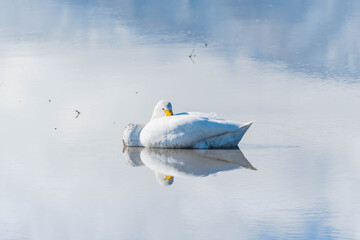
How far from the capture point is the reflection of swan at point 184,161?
1129 centimetres

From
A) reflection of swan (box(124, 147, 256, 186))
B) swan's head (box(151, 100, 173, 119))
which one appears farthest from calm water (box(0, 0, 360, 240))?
swan's head (box(151, 100, 173, 119))

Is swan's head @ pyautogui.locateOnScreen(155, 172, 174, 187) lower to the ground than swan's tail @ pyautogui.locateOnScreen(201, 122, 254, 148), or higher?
higher

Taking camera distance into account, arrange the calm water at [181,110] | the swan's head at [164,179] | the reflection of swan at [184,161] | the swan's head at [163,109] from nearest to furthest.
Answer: the calm water at [181,110]
the swan's head at [164,179]
the reflection of swan at [184,161]
the swan's head at [163,109]

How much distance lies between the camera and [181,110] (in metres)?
14.8

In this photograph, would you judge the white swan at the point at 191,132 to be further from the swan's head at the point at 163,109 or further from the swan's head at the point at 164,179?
the swan's head at the point at 164,179

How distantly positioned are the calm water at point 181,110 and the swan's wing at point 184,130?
193mm

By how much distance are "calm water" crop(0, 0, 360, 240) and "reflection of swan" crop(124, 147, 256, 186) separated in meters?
0.03

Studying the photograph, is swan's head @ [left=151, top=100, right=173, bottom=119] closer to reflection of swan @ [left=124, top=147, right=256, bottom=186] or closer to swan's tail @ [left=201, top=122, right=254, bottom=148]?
reflection of swan @ [left=124, top=147, right=256, bottom=186]

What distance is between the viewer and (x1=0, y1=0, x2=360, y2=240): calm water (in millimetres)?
9352

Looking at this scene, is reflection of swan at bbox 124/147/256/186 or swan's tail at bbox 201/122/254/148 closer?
reflection of swan at bbox 124/147/256/186

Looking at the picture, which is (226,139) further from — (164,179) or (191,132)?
(164,179)

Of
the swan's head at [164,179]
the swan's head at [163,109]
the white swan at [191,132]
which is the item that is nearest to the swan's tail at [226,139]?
the white swan at [191,132]

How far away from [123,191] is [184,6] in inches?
689

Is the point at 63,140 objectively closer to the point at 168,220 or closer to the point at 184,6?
the point at 168,220
